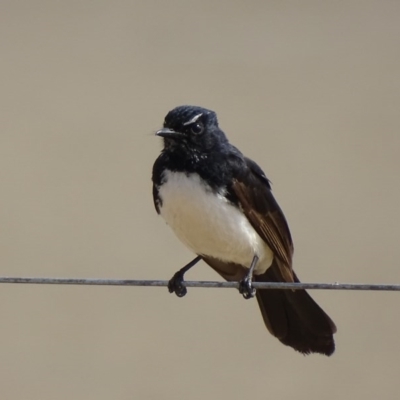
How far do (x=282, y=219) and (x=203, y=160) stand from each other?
715mm

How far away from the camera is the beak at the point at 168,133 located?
530cm

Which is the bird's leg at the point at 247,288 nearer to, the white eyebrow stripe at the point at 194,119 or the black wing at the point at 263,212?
the black wing at the point at 263,212

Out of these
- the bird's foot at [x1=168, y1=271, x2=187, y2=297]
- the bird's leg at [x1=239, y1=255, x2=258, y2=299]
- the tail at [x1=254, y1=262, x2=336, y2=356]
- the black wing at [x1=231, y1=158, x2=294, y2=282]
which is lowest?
the tail at [x1=254, y1=262, x2=336, y2=356]

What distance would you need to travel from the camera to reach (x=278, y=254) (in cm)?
570

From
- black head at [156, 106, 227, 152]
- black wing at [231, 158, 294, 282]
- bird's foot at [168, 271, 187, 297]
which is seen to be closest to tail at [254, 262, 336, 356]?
black wing at [231, 158, 294, 282]

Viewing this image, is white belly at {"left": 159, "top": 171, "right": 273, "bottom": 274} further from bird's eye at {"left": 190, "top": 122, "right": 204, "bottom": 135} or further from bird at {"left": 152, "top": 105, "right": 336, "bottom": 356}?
bird's eye at {"left": 190, "top": 122, "right": 204, "bottom": 135}

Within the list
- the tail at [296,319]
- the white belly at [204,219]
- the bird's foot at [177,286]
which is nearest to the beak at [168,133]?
the white belly at [204,219]

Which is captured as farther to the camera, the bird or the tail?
the tail

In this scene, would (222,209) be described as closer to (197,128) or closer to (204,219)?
(204,219)

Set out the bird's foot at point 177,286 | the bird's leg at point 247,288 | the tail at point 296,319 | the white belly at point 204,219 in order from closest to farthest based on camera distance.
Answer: the white belly at point 204,219 < the bird's leg at point 247,288 < the bird's foot at point 177,286 < the tail at point 296,319

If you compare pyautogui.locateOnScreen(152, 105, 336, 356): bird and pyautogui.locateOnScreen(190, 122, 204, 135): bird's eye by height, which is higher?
pyautogui.locateOnScreen(190, 122, 204, 135): bird's eye


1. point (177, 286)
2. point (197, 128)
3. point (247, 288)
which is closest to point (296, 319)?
point (247, 288)

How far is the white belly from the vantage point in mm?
5227

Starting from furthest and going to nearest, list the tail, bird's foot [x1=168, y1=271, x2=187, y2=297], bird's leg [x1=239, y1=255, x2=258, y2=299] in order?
the tail, bird's foot [x1=168, y1=271, x2=187, y2=297], bird's leg [x1=239, y1=255, x2=258, y2=299]
